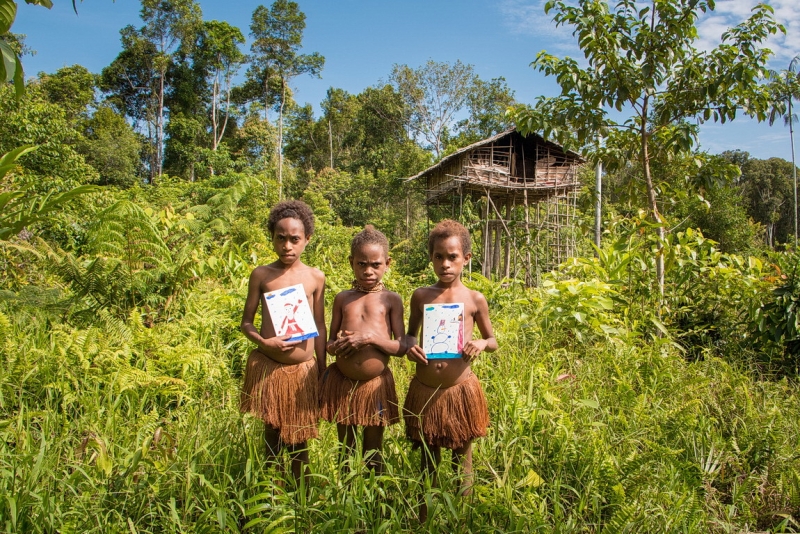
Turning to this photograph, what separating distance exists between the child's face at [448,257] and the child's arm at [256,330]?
2.30 ft

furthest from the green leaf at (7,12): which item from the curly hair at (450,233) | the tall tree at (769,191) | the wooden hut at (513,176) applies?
the tall tree at (769,191)

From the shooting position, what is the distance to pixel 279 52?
94.8ft

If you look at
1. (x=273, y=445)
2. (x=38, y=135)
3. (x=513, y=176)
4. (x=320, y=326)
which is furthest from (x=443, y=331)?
(x=513, y=176)

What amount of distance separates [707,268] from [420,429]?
3820mm

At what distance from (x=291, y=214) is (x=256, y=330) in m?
0.54

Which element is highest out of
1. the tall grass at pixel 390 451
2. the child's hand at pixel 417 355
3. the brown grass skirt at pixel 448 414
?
the child's hand at pixel 417 355

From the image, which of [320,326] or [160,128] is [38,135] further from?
[160,128]

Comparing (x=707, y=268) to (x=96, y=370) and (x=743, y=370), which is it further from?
(x=96, y=370)

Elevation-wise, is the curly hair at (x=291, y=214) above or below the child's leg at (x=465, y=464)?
above

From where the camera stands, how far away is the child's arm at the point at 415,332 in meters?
2.05

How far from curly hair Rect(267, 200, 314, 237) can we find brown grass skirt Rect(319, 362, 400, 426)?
26.5 inches

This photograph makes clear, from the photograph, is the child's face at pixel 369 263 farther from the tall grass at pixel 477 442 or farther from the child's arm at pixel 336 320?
the tall grass at pixel 477 442

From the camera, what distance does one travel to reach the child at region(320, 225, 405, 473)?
2.12 meters

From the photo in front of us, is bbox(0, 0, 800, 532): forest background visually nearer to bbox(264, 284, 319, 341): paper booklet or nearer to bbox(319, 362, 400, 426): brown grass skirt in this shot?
bbox(319, 362, 400, 426): brown grass skirt
